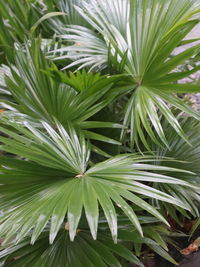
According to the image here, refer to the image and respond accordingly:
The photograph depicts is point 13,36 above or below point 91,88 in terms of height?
above

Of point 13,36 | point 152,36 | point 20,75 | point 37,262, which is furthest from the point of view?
point 13,36

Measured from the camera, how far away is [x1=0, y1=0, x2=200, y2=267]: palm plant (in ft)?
2.75

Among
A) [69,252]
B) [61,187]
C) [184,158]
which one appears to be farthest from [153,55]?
[69,252]

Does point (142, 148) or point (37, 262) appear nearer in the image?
point (37, 262)

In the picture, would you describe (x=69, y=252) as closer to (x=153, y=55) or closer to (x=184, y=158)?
(x=184, y=158)

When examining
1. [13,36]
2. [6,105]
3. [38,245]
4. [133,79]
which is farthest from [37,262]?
[13,36]

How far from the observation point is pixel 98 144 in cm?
140

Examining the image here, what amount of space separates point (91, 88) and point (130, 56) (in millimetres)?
206

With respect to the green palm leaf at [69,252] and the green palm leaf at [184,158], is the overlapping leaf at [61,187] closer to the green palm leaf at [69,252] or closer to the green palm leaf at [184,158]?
the green palm leaf at [69,252]

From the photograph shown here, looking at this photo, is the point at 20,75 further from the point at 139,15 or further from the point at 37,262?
the point at 37,262

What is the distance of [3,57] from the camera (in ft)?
5.32

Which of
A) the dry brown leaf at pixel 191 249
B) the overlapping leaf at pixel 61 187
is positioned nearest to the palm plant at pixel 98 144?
the overlapping leaf at pixel 61 187

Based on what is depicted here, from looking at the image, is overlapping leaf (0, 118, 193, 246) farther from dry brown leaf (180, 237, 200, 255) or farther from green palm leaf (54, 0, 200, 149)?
dry brown leaf (180, 237, 200, 255)

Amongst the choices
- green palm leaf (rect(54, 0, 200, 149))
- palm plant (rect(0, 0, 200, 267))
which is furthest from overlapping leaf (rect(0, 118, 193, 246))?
green palm leaf (rect(54, 0, 200, 149))
